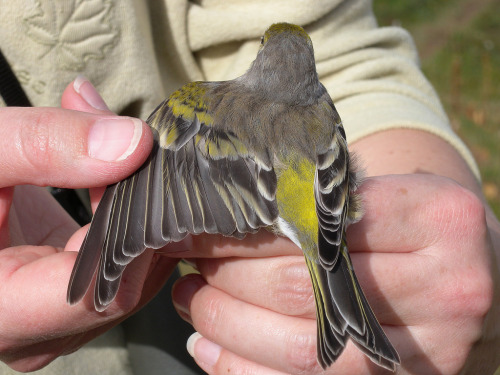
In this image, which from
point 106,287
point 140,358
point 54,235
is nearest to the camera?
point 106,287

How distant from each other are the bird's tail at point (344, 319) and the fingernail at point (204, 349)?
1.79 ft

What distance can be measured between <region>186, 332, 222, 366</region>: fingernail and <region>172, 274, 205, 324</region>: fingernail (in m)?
0.11

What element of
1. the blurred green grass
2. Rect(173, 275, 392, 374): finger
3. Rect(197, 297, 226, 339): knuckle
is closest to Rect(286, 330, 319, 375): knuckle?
Rect(173, 275, 392, 374): finger

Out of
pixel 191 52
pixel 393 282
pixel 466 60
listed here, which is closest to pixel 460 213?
pixel 393 282

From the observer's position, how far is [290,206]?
2131 mm

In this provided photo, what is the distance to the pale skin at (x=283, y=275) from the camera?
82.6 inches

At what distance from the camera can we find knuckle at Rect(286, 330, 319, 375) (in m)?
2.10

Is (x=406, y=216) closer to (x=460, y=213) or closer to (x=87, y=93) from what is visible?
(x=460, y=213)

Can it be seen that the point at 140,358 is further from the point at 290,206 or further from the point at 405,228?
the point at 405,228

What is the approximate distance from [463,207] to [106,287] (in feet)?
4.05

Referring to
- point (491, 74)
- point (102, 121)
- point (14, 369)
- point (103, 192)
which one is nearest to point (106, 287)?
point (103, 192)

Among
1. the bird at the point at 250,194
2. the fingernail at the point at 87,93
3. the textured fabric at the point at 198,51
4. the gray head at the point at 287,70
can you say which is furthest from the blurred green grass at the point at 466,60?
the fingernail at the point at 87,93

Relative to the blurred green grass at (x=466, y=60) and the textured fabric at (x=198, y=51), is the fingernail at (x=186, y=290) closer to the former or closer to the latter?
the textured fabric at (x=198, y=51)

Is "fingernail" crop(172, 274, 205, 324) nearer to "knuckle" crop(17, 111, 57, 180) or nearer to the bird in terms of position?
the bird
